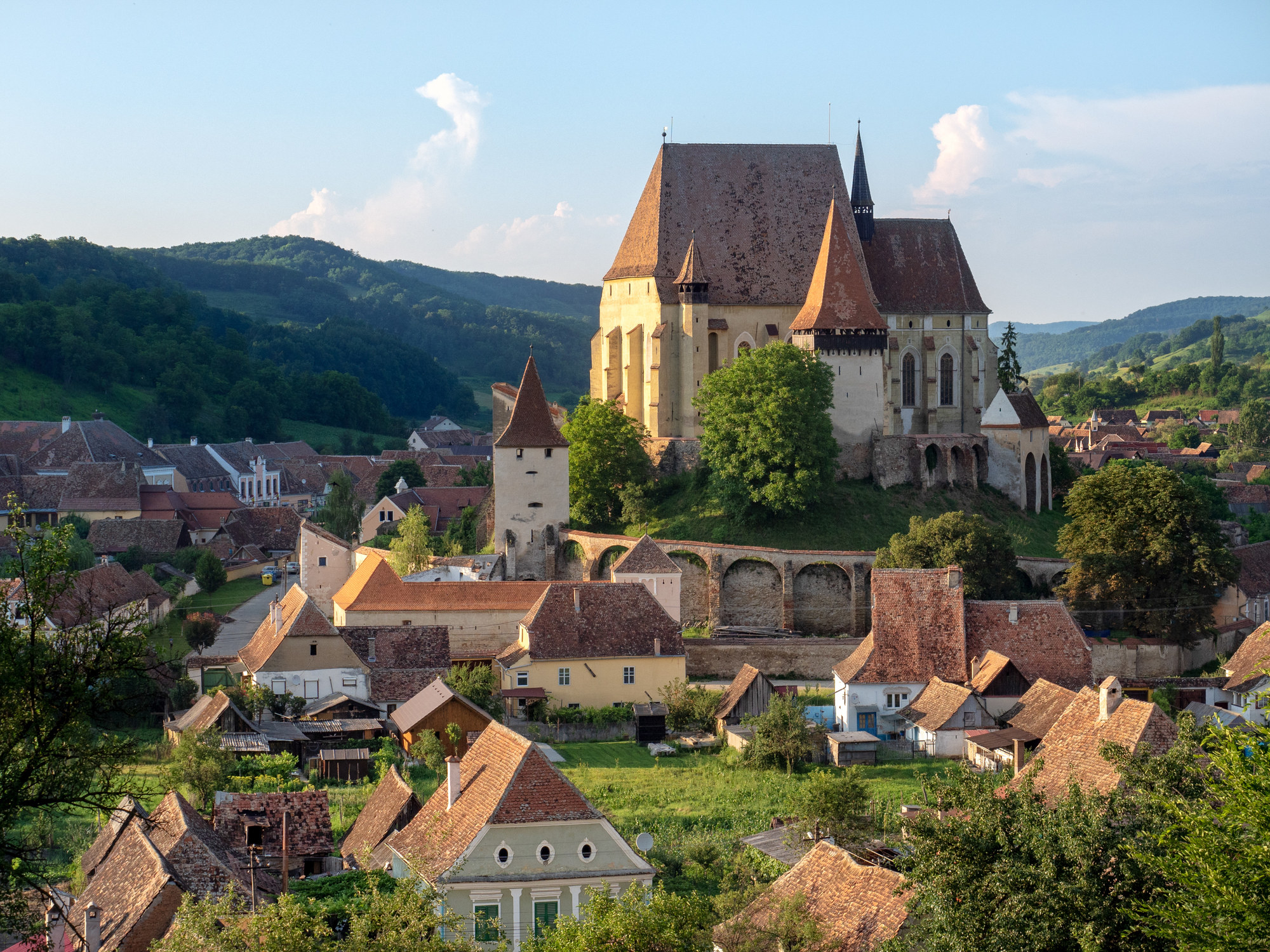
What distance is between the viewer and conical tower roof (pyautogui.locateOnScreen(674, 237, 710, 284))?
212ft

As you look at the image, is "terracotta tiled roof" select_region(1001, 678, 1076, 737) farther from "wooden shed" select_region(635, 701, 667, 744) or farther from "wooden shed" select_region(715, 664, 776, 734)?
"wooden shed" select_region(635, 701, 667, 744)

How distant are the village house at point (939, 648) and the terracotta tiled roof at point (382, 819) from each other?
18.5m

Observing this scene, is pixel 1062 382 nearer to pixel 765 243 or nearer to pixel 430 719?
pixel 765 243

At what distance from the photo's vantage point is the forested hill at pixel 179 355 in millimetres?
127312

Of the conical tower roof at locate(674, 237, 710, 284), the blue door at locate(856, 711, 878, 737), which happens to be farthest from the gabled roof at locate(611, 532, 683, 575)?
the conical tower roof at locate(674, 237, 710, 284)

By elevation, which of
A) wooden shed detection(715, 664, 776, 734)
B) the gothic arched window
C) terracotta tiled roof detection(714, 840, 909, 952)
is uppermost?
the gothic arched window

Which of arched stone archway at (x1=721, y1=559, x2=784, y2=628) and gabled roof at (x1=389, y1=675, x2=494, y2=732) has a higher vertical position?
arched stone archway at (x1=721, y1=559, x2=784, y2=628)

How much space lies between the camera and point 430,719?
137 feet

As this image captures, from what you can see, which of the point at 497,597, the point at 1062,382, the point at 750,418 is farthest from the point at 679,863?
the point at 1062,382

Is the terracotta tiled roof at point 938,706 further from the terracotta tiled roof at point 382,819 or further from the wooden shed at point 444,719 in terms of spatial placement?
the terracotta tiled roof at point 382,819

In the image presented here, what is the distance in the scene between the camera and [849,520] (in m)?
59.4

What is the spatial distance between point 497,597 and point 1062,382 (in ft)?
488

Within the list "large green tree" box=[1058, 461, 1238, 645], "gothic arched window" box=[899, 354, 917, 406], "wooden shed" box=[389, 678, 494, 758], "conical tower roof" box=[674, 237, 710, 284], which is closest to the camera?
"wooden shed" box=[389, 678, 494, 758]

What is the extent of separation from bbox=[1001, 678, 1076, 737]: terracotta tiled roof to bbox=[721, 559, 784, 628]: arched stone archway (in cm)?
1331
